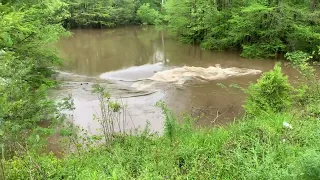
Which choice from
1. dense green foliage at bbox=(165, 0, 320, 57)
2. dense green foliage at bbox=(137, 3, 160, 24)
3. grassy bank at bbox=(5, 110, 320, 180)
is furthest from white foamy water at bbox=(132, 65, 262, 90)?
dense green foliage at bbox=(137, 3, 160, 24)

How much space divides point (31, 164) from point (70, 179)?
1.81 feet

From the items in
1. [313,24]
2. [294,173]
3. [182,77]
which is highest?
[313,24]

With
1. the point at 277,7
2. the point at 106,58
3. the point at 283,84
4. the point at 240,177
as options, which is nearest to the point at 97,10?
the point at 106,58

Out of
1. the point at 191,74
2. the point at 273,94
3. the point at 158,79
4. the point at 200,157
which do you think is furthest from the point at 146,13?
the point at 200,157

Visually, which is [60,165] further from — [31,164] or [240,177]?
[240,177]

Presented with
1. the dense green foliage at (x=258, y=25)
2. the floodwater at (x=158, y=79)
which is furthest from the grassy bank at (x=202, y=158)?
the dense green foliage at (x=258, y=25)

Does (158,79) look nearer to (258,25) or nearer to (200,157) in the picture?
(258,25)

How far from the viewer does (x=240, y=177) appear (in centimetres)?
351

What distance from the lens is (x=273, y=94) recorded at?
21.2 feet

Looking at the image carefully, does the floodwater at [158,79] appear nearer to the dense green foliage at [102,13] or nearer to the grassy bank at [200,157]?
the grassy bank at [200,157]

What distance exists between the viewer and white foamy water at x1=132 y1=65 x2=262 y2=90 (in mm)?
12250

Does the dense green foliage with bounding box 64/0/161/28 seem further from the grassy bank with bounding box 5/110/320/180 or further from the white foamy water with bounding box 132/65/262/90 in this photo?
the grassy bank with bounding box 5/110/320/180

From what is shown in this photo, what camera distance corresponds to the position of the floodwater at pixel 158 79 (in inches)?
361

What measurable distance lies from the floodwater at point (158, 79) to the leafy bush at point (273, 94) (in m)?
A: 1.03
